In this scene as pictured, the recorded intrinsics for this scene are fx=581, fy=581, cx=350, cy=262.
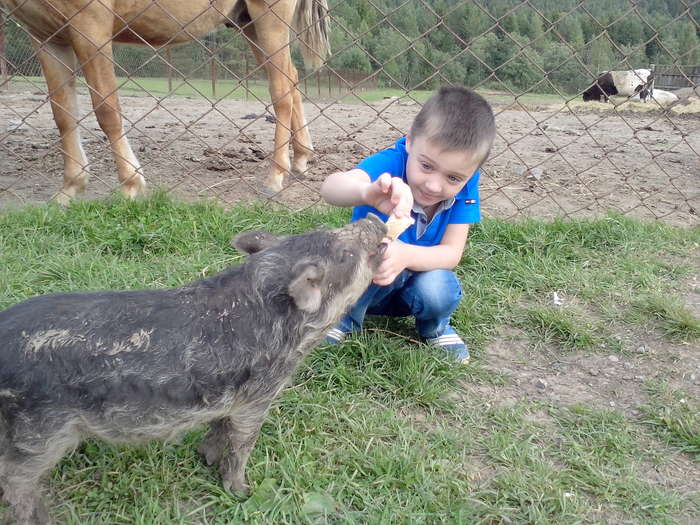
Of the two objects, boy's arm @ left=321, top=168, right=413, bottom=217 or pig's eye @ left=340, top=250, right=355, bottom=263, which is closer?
pig's eye @ left=340, top=250, right=355, bottom=263

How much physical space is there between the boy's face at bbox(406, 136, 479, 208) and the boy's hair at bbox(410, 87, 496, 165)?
0.10ft

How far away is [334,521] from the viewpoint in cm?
196

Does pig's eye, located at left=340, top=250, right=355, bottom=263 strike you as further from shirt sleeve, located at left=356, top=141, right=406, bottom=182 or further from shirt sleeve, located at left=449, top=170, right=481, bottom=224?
shirt sleeve, located at left=449, top=170, right=481, bottom=224

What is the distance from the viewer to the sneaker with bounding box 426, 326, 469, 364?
2.85 meters

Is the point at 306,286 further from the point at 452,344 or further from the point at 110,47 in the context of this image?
the point at 110,47

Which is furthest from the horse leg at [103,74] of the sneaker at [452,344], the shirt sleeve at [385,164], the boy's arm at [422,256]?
the sneaker at [452,344]

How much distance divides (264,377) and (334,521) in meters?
0.54

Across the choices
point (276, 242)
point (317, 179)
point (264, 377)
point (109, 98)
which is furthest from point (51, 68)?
point (264, 377)

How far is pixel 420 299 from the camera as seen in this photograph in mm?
2822

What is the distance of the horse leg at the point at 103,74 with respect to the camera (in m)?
4.05

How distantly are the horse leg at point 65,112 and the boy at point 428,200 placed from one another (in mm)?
2601

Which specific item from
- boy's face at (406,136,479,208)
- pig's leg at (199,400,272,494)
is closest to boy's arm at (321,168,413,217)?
boy's face at (406,136,479,208)

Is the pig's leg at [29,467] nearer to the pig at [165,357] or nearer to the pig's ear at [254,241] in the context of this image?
the pig at [165,357]

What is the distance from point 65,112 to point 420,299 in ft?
10.7
